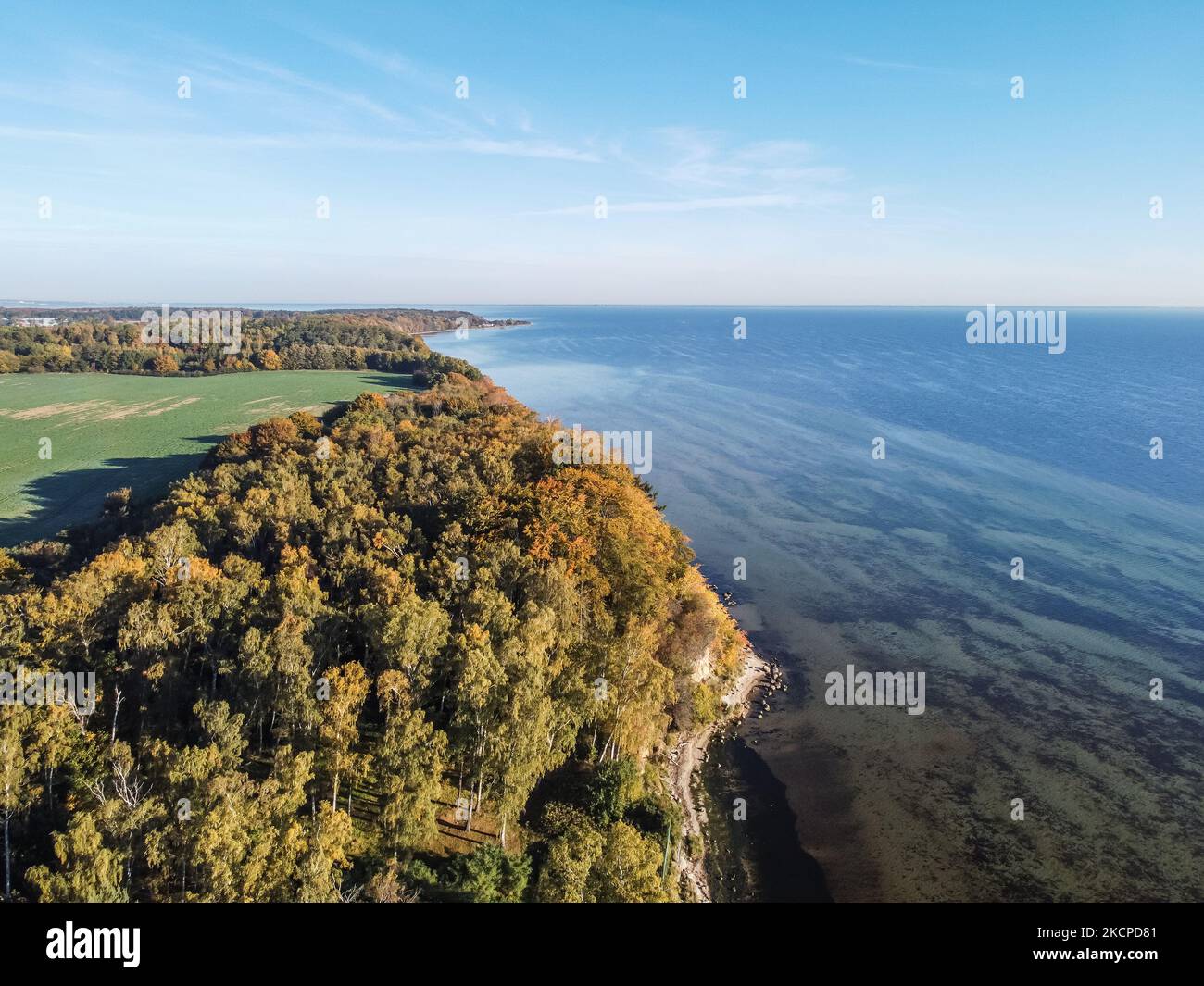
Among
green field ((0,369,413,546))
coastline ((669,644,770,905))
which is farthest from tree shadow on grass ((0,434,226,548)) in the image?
coastline ((669,644,770,905))

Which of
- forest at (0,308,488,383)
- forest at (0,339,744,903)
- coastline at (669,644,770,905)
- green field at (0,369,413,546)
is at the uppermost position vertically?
forest at (0,308,488,383)

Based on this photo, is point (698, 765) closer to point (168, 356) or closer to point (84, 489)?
point (84, 489)

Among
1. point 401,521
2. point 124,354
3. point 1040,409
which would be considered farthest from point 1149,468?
point 124,354

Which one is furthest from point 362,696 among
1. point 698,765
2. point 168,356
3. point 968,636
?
point 168,356

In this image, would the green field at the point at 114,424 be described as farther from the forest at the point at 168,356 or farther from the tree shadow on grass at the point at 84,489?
the forest at the point at 168,356

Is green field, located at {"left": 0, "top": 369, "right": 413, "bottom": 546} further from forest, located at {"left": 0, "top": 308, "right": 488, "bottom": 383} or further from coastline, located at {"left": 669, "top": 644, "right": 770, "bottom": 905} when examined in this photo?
coastline, located at {"left": 669, "top": 644, "right": 770, "bottom": 905}

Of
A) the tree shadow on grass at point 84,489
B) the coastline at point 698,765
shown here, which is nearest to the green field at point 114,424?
the tree shadow on grass at point 84,489
